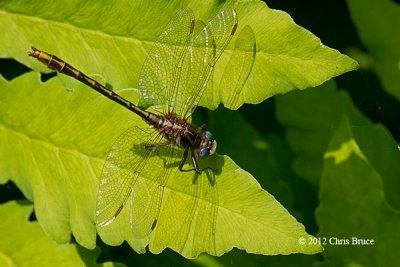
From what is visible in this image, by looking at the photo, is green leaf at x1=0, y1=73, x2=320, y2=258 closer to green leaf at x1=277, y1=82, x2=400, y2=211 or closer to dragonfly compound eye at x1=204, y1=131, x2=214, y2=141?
dragonfly compound eye at x1=204, y1=131, x2=214, y2=141

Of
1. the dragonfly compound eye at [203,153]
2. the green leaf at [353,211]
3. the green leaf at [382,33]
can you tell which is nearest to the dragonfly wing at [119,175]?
the dragonfly compound eye at [203,153]

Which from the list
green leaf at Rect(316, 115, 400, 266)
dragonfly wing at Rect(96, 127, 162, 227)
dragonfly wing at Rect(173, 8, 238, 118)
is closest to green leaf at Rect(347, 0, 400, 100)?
green leaf at Rect(316, 115, 400, 266)

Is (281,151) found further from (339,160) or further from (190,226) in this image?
(190,226)

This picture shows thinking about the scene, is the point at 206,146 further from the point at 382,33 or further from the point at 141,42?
the point at 382,33

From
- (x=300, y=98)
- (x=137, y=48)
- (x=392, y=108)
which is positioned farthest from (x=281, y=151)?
(x=137, y=48)

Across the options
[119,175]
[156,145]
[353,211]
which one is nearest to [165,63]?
[156,145]
